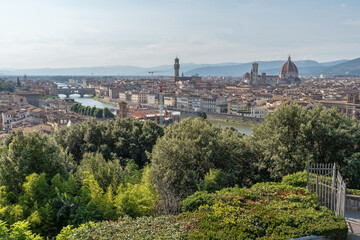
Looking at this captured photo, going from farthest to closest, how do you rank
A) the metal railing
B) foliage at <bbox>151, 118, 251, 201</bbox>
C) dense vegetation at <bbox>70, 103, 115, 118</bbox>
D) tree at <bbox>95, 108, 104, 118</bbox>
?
tree at <bbox>95, 108, 104, 118</bbox> < dense vegetation at <bbox>70, 103, 115, 118</bbox> < foliage at <bbox>151, 118, 251, 201</bbox> < the metal railing

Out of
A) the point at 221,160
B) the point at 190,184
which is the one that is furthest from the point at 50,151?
the point at 221,160

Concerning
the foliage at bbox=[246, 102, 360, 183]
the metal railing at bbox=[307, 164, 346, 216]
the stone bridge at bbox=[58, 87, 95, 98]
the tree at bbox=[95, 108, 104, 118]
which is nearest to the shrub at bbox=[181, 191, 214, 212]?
the metal railing at bbox=[307, 164, 346, 216]

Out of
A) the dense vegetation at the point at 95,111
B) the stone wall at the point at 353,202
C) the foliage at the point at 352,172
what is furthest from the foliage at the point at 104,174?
the dense vegetation at the point at 95,111

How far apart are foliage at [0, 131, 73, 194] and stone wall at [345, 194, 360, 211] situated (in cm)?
482

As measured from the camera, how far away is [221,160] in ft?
25.0

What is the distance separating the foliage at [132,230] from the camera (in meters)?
3.71

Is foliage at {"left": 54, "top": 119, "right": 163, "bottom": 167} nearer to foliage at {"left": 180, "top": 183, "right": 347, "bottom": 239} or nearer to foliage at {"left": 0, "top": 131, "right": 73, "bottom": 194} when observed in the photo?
foliage at {"left": 0, "top": 131, "right": 73, "bottom": 194}

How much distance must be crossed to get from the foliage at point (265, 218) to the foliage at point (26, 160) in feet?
9.15

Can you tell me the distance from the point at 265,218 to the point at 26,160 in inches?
157

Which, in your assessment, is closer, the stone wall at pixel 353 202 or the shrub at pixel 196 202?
the shrub at pixel 196 202

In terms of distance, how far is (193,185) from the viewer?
6703 mm

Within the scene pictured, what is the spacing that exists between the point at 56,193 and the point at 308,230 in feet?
11.9

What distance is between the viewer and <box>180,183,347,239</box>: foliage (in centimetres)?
384

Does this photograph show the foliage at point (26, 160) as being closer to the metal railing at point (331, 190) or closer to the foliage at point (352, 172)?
the metal railing at point (331, 190)
